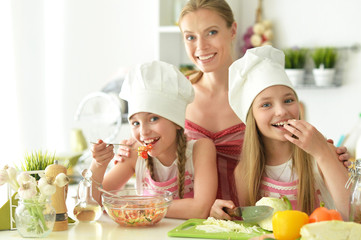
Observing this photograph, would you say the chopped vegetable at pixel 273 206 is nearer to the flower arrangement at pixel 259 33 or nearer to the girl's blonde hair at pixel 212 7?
the girl's blonde hair at pixel 212 7

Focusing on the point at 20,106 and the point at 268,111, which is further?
the point at 20,106

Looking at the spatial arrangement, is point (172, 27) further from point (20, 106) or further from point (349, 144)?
point (349, 144)

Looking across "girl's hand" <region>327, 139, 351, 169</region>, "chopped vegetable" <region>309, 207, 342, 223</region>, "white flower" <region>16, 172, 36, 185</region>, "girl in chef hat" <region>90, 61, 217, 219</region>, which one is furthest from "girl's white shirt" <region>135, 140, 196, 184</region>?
"chopped vegetable" <region>309, 207, 342, 223</region>

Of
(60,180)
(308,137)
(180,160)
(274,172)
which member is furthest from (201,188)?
(60,180)

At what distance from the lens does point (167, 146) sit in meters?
1.93

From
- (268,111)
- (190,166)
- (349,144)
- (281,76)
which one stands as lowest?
(349,144)

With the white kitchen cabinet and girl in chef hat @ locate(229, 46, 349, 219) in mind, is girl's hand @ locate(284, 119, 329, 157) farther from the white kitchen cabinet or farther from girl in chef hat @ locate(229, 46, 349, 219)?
the white kitchen cabinet

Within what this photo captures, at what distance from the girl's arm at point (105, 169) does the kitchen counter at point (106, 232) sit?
0.84 ft

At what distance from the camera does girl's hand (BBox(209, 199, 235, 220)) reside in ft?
5.36

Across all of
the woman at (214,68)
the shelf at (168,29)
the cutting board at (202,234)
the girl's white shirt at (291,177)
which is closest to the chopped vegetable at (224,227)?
the cutting board at (202,234)

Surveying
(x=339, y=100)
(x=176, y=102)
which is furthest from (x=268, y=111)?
(x=339, y=100)

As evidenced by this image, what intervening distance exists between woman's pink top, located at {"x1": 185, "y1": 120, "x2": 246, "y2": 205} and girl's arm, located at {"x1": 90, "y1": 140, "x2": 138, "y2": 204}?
345 mm

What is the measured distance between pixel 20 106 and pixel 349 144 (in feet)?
7.03

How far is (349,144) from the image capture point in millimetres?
3434
